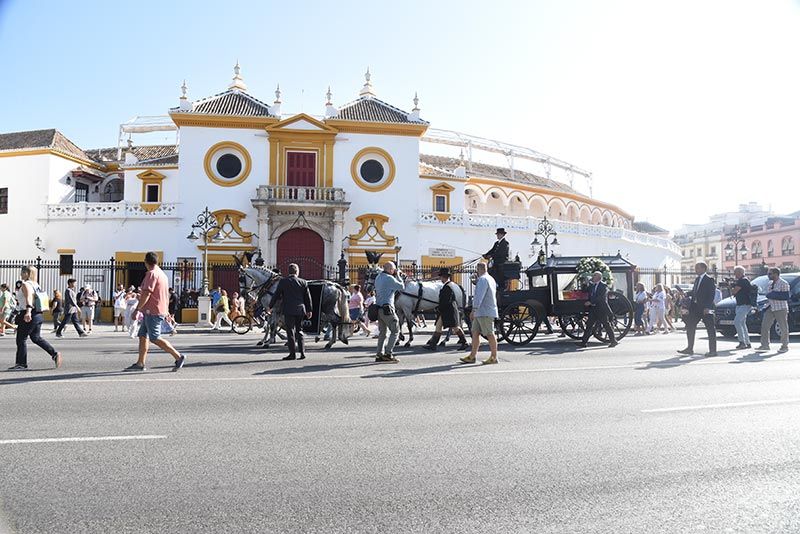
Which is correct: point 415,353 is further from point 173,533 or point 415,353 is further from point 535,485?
point 173,533

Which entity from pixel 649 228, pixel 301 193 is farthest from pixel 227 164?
pixel 649 228

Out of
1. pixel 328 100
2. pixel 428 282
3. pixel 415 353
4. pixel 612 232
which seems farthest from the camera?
pixel 612 232

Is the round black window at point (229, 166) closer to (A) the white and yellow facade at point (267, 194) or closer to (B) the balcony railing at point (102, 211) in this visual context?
(A) the white and yellow facade at point (267, 194)

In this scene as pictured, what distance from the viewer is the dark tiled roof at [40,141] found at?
3841 cm

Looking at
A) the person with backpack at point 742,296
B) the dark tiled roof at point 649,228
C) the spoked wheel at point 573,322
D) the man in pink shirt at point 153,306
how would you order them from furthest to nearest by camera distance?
the dark tiled roof at point 649,228 < the spoked wheel at point 573,322 < the person with backpack at point 742,296 < the man in pink shirt at point 153,306

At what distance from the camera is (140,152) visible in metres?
45.9

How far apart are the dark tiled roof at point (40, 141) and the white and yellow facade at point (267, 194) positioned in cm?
20

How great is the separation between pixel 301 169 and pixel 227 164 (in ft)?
13.9

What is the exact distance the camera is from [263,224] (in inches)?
1391

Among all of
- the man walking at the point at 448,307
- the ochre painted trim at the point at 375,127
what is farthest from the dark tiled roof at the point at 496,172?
the man walking at the point at 448,307

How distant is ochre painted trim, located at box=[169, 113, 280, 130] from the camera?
3628 cm

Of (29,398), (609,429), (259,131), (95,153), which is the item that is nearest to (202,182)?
(259,131)

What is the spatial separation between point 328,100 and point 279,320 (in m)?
27.8

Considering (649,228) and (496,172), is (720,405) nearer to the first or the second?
(496,172)
